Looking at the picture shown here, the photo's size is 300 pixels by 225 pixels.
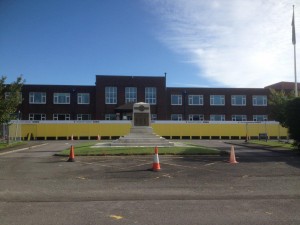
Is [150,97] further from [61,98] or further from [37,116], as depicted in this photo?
[37,116]

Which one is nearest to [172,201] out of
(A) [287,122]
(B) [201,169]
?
(B) [201,169]

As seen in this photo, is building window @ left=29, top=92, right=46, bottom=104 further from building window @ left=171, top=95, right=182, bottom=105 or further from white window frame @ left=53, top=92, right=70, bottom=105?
building window @ left=171, top=95, right=182, bottom=105

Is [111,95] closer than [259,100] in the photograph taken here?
Yes

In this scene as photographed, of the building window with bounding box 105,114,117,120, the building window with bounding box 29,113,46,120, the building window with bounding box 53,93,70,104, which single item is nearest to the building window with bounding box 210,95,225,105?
the building window with bounding box 105,114,117,120

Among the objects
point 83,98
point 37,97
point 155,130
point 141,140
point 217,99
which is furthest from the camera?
point 217,99

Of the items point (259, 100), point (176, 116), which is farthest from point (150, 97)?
point (259, 100)

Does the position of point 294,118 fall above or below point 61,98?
below

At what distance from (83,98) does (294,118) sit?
4506cm

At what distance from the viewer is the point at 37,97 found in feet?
200

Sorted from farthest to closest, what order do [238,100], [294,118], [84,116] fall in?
[238,100] → [84,116] → [294,118]

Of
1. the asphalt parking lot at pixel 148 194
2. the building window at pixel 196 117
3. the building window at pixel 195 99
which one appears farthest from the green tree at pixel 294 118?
the building window at pixel 196 117

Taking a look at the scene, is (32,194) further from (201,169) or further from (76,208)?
(201,169)

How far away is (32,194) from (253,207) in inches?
202

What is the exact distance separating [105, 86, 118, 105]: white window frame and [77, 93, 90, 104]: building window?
3.40 metres
